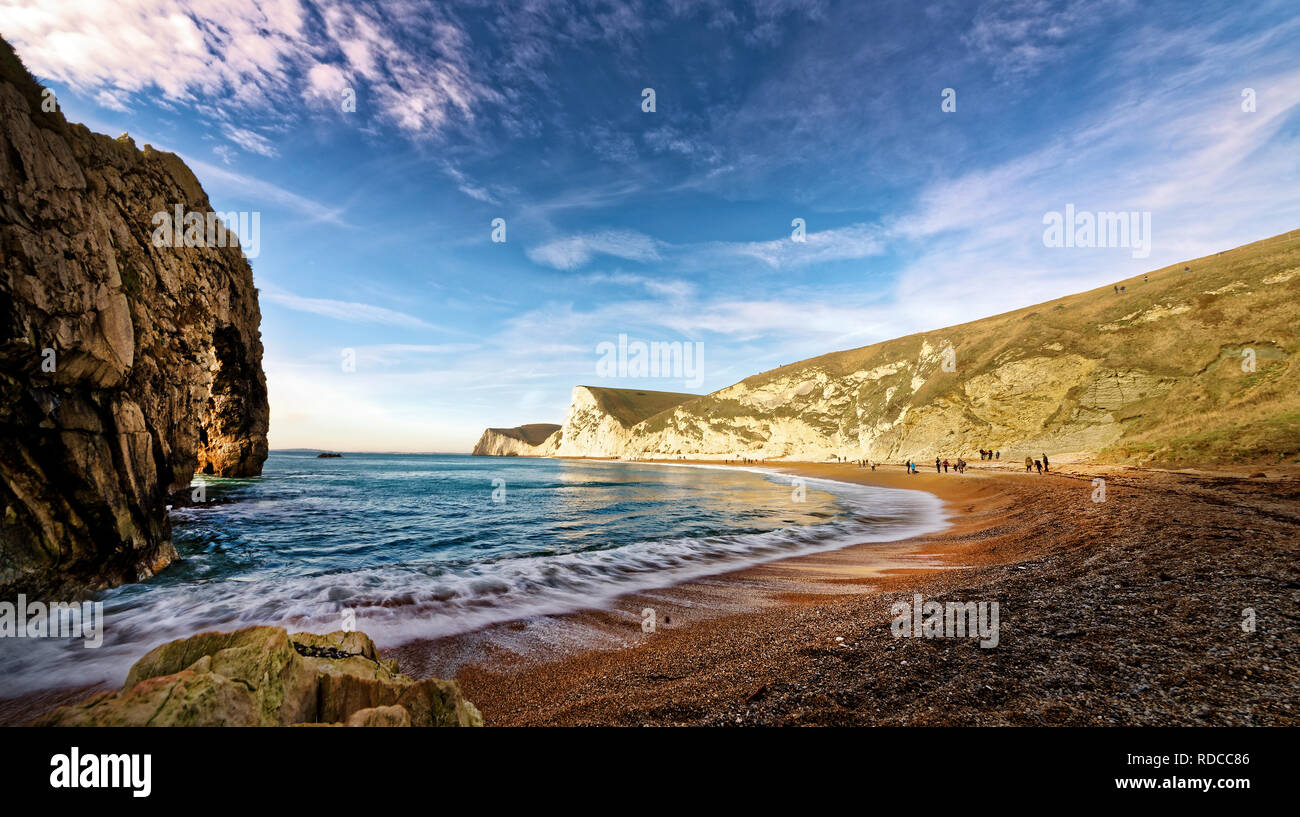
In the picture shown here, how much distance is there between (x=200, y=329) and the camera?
95.6 ft

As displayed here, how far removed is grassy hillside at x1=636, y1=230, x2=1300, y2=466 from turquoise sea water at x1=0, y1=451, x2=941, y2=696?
906 inches

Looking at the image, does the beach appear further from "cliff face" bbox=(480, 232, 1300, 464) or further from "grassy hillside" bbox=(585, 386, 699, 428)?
"grassy hillside" bbox=(585, 386, 699, 428)

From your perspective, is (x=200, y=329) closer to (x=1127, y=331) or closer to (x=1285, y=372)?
(x=1285, y=372)

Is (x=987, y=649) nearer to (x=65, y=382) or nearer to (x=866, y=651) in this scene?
(x=866, y=651)

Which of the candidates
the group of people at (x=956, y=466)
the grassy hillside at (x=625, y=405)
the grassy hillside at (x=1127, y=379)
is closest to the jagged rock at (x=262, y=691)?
the grassy hillside at (x=1127, y=379)

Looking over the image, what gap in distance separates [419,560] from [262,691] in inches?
513

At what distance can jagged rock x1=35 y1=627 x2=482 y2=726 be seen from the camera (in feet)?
9.42

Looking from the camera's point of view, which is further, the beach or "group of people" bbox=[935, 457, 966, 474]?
"group of people" bbox=[935, 457, 966, 474]

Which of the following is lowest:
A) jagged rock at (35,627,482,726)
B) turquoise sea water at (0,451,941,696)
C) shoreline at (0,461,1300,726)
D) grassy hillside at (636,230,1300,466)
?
turquoise sea water at (0,451,941,696)

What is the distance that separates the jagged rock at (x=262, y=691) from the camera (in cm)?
287

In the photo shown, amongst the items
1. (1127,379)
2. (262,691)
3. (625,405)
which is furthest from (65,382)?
(625,405)

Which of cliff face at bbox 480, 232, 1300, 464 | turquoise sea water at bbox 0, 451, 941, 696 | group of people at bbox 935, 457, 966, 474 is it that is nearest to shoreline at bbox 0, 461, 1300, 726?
turquoise sea water at bbox 0, 451, 941, 696

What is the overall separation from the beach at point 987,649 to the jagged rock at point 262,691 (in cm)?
205
